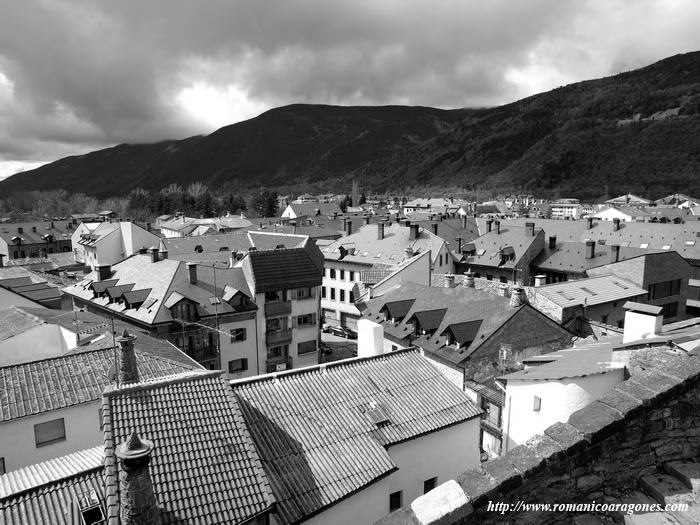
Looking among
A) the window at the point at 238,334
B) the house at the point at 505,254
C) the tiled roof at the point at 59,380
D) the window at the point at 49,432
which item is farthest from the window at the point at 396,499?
the house at the point at 505,254

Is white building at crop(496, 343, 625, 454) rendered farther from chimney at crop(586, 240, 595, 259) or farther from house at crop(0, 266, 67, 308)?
chimney at crop(586, 240, 595, 259)

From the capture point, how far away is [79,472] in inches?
461

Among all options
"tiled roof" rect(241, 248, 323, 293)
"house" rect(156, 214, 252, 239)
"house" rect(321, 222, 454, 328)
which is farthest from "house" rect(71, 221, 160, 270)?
"tiled roof" rect(241, 248, 323, 293)

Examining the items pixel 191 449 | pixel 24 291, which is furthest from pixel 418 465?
pixel 24 291

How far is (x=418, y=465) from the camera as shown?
14898 millimetres

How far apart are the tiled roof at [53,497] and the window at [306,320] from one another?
83.6 ft

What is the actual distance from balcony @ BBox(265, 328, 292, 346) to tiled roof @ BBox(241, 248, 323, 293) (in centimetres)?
346

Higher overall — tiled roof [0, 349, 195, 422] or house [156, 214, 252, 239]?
house [156, 214, 252, 239]

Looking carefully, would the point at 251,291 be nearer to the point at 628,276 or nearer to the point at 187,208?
the point at 628,276

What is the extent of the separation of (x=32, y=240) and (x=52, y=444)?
311ft

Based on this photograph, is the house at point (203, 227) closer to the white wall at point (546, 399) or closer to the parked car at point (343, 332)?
the parked car at point (343, 332)

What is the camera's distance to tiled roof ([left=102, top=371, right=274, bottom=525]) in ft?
30.7

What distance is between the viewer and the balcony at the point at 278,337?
118 ft

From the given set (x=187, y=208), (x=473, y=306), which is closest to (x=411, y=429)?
(x=473, y=306)
